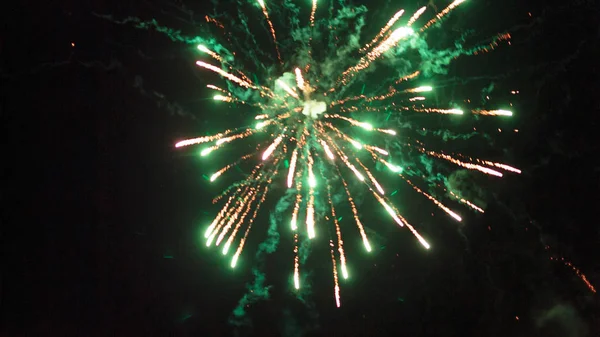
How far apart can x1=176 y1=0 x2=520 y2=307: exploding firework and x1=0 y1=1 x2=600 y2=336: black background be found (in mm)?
237

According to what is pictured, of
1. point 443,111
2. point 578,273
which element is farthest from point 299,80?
point 578,273

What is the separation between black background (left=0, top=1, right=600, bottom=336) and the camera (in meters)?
3.31

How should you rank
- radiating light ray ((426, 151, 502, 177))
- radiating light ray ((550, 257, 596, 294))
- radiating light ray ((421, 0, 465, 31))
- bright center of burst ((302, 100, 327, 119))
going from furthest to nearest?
radiating light ray ((550, 257, 596, 294)) < radiating light ray ((426, 151, 502, 177)) < radiating light ray ((421, 0, 465, 31)) < bright center of burst ((302, 100, 327, 119))

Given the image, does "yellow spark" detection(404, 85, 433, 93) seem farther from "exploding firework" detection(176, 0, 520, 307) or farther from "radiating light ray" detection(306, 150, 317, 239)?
"radiating light ray" detection(306, 150, 317, 239)

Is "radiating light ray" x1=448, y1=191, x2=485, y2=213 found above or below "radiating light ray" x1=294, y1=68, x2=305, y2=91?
below

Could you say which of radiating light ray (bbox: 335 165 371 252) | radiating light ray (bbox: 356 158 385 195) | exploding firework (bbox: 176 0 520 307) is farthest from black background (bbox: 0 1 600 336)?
radiating light ray (bbox: 356 158 385 195)

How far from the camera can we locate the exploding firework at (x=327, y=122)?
10.4 ft

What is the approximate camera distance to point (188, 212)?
138 inches

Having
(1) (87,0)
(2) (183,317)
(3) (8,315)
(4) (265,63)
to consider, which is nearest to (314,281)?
(2) (183,317)

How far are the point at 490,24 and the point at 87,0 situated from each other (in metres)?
4.06

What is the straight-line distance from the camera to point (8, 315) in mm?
3703

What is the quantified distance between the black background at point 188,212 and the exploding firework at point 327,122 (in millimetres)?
237

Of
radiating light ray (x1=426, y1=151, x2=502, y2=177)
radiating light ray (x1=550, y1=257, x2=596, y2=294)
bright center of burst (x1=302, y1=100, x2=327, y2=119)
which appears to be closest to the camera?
bright center of burst (x1=302, y1=100, x2=327, y2=119)

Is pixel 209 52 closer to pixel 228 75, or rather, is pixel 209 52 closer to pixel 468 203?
pixel 228 75
